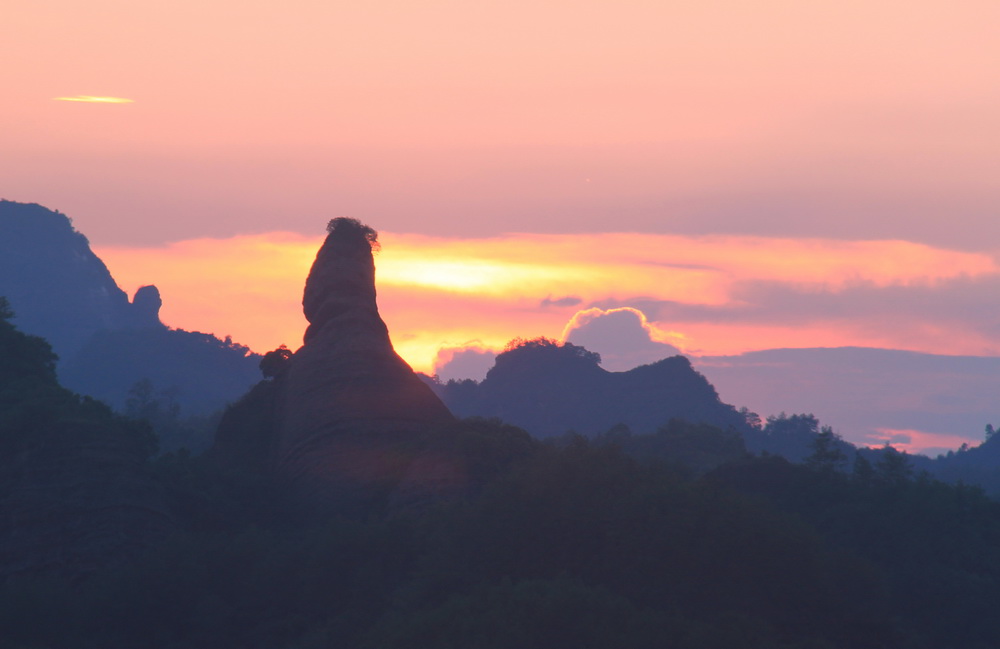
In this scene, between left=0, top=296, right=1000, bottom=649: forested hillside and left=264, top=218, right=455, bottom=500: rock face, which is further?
left=264, top=218, right=455, bottom=500: rock face

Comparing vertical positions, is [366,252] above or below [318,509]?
above

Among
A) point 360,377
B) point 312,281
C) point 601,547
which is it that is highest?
point 312,281

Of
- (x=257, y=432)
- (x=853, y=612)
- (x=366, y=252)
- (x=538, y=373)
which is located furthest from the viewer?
(x=538, y=373)

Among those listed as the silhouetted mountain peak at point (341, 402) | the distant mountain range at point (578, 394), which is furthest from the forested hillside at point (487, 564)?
the distant mountain range at point (578, 394)

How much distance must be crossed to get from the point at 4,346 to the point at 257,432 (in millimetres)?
13269

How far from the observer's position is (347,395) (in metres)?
50.6

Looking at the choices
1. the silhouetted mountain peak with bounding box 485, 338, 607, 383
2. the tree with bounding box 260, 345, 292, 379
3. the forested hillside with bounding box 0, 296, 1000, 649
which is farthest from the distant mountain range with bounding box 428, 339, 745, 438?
the forested hillside with bounding box 0, 296, 1000, 649

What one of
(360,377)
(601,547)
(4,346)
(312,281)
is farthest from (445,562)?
(4,346)

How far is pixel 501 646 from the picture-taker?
87.4 feet

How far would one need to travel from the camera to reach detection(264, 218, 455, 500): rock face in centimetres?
4781

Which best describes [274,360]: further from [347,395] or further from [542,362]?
[542,362]

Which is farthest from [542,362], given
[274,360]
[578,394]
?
[274,360]

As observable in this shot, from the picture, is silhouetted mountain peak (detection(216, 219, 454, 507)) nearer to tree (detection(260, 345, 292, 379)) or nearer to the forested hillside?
the forested hillside

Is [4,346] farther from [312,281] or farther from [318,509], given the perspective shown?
[318,509]
